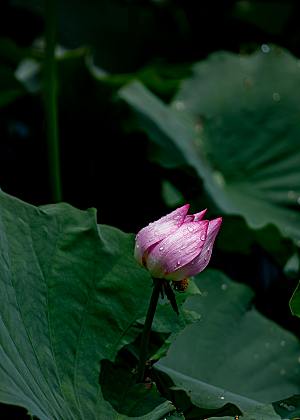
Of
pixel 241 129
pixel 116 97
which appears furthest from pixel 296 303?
pixel 116 97

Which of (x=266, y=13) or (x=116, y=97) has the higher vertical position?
(x=266, y=13)

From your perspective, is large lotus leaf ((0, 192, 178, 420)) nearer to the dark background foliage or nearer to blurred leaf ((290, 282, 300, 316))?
blurred leaf ((290, 282, 300, 316))

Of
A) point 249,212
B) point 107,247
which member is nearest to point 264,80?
point 249,212

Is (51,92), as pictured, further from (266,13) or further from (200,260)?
(266,13)

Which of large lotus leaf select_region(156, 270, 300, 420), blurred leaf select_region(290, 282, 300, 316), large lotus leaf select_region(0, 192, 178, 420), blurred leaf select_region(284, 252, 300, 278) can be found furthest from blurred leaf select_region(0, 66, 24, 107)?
blurred leaf select_region(290, 282, 300, 316)

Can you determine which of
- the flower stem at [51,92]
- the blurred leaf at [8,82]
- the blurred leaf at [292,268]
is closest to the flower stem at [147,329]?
the blurred leaf at [292,268]

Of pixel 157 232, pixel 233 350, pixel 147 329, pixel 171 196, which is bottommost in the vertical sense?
pixel 233 350
